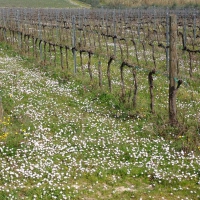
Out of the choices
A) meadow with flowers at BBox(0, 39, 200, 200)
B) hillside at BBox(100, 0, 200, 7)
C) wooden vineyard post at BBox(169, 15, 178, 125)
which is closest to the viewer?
meadow with flowers at BBox(0, 39, 200, 200)

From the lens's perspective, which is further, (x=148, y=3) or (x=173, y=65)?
(x=148, y=3)

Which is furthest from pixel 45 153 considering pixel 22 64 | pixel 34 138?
pixel 22 64

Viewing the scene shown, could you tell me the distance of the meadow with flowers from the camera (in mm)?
8617

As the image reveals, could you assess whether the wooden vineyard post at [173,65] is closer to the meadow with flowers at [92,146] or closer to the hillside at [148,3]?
the meadow with flowers at [92,146]

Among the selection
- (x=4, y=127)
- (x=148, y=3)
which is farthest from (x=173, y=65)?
(x=148, y=3)

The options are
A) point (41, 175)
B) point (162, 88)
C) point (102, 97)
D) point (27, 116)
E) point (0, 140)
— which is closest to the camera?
point (41, 175)

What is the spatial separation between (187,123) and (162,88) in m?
4.43

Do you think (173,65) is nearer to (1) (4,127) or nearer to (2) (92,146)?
(2) (92,146)

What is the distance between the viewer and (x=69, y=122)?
12.5 meters

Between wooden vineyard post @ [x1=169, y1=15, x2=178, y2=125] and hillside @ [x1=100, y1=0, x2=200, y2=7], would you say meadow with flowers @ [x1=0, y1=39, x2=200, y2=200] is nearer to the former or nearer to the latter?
wooden vineyard post @ [x1=169, y1=15, x2=178, y2=125]

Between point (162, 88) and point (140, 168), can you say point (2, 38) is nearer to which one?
point (162, 88)

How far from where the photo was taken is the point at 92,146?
35.2 feet

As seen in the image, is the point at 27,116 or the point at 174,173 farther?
the point at 27,116

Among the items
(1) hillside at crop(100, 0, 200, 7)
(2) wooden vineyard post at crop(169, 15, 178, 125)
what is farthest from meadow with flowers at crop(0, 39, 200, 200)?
(1) hillside at crop(100, 0, 200, 7)
